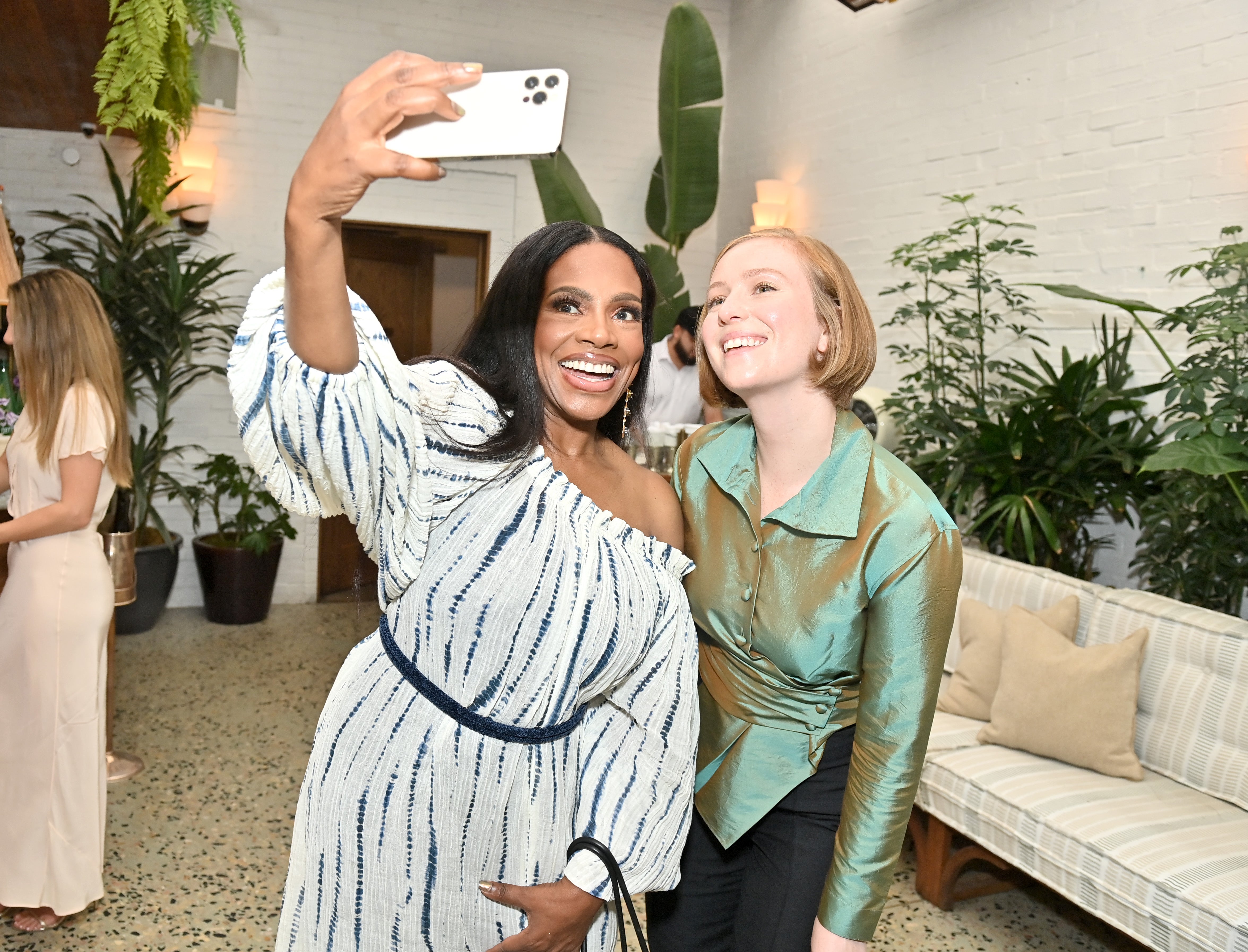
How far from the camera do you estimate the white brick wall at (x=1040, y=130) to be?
365 cm

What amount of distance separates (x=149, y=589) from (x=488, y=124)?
19.0 ft

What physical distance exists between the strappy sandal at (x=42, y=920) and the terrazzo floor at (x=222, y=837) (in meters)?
0.02

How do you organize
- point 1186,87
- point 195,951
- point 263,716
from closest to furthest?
point 195,951, point 1186,87, point 263,716

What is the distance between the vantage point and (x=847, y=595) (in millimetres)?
1395

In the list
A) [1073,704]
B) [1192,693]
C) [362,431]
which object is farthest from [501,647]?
[1192,693]

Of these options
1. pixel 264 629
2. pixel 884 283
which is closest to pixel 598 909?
pixel 884 283

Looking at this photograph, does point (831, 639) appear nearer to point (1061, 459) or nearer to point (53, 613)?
point (53, 613)

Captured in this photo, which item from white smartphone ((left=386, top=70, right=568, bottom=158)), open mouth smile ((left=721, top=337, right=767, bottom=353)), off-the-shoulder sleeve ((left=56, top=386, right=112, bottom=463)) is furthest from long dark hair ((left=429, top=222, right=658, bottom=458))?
off-the-shoulder sleeve ((left=56, top=386, right=112, bottom=463))

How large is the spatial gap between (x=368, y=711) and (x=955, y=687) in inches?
107

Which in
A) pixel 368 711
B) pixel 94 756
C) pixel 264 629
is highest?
pixel 368 711

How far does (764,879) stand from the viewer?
153 cm

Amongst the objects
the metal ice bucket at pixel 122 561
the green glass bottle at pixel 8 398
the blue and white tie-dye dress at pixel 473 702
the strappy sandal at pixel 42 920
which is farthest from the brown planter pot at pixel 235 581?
the blue and white tie-dye dress at pixel 473 702

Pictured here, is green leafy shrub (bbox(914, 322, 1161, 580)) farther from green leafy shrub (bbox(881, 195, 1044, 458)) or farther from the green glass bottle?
the green glass bottle

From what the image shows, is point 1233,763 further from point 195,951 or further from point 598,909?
point 195,951
